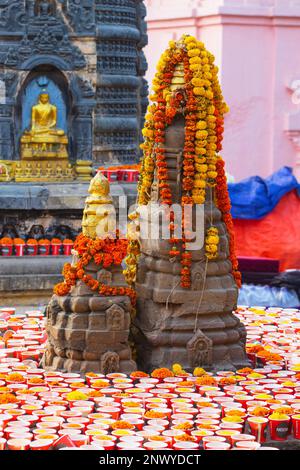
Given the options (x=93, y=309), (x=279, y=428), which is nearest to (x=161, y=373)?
(x=93, y=309)

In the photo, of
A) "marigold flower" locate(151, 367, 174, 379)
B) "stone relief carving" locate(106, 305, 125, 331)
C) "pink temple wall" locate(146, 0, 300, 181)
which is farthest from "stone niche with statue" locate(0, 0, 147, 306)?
"pink temple wall" locate(146, 0, 300, 181)

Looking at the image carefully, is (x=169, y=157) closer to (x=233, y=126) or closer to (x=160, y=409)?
(x=160, y=409)

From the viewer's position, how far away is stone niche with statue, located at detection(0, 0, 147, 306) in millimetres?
17672

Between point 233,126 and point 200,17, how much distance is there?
88.4 inches

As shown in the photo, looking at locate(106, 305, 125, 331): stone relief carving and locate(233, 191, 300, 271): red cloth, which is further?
locate(233, 191, 300, 271): red cloth

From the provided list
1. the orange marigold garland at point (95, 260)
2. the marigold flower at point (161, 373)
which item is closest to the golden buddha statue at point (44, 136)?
the orange marigold garland at point (95, 260)

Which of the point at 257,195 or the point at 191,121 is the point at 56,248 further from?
the point at 191,121

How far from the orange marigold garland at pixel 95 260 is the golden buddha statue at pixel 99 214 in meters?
0.09

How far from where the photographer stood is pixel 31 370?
12055mm

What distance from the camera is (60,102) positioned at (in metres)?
18.2

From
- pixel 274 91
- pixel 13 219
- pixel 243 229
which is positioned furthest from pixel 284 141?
pixel 13 219

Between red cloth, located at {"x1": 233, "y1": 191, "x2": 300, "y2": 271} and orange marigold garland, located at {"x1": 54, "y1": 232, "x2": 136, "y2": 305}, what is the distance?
6.24m

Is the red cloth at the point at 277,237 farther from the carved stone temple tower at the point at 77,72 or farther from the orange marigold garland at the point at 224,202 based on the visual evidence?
A: the orange marigold garland at the point at 224,202

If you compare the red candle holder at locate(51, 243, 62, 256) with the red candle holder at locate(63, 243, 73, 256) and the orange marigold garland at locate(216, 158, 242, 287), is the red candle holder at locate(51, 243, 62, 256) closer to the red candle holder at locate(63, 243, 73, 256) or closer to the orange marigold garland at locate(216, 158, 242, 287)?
the red candle holder at locate(63, 243, 73, 256)
